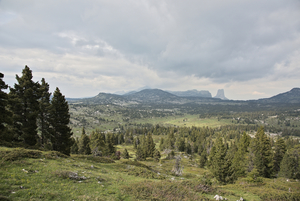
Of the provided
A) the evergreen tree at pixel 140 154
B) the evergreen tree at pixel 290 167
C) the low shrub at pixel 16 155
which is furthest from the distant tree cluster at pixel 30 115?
the evergreen tree at pixel 290 167

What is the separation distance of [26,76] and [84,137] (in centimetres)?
4689

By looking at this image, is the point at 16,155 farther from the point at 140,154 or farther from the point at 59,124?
the point at 140,154

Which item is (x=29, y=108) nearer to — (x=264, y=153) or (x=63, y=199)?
(x=63, y=199)

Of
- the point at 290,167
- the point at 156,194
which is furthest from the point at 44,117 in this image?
the point at 290,167

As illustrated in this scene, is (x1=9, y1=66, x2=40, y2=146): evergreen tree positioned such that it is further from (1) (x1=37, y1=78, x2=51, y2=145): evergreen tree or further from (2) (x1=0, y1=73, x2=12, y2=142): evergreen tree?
(2) (x1=0, y1=73, x2=12, y2=142): evergreen tree

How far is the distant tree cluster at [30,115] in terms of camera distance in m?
28.1

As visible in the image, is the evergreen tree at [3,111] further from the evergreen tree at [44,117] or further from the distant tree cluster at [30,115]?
the evergreen tree at [44,117]

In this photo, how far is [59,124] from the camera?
3753 cm

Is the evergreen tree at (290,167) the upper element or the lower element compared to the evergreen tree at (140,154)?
upper

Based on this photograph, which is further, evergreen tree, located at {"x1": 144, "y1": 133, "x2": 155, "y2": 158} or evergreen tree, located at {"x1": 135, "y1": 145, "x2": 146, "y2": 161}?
evergreen tree, located at {"x1": 144, "y1": 133, "x2": 155, "y2": 158}

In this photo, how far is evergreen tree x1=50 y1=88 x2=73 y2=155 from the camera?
3736 cm

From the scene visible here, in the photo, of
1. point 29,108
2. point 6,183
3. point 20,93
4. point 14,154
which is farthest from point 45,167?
point 20,93

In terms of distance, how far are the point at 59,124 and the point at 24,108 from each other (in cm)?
879

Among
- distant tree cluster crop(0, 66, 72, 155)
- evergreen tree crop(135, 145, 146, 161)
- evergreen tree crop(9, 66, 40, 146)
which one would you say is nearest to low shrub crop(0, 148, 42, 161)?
distant tree cluster crop(0, 66, 72, 155)
